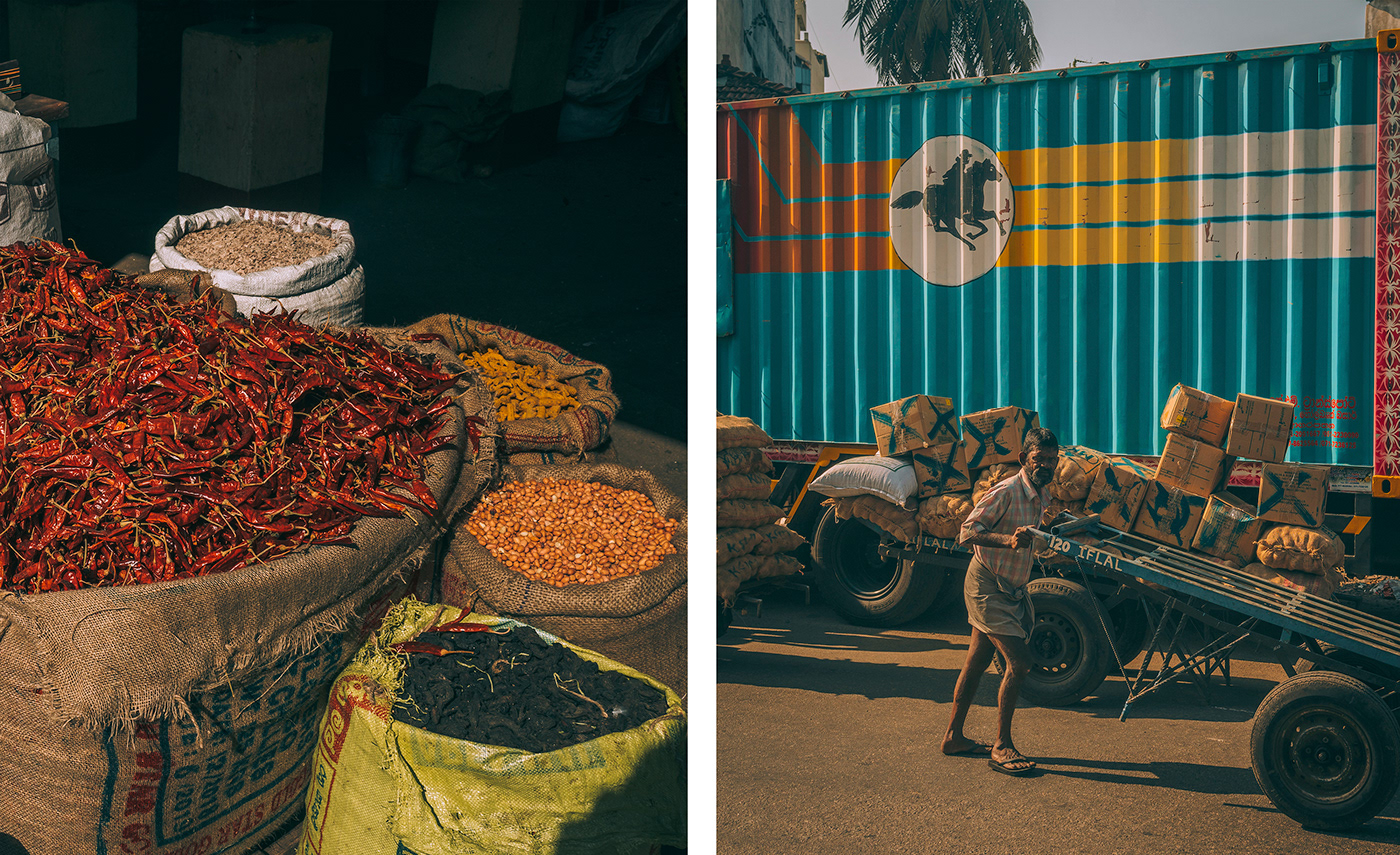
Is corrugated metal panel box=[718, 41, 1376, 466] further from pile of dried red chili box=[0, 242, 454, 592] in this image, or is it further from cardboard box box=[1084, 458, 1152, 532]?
pile of dried red chili box=[0, 242, 454, 592]

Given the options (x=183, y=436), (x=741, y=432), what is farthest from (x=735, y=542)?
(x=183, y=436)

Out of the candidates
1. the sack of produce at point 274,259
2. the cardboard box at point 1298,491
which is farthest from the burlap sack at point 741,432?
the sack of produce at point 274,259

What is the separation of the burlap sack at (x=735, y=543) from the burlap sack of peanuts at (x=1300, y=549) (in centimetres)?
97

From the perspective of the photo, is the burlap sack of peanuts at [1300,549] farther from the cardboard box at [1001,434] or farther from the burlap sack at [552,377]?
the burlap sack at [552,377]

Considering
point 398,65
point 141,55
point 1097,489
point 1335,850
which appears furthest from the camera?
point 398,65

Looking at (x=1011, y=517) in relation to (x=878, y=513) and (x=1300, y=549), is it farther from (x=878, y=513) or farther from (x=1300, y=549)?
(x=1300, y=549)

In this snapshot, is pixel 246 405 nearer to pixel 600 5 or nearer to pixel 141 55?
pixel 141 55

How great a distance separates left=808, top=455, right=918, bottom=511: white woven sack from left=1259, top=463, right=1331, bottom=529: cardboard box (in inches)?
26.6

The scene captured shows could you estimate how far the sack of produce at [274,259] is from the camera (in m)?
4.29

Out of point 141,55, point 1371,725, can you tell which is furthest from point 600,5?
point 1371,725

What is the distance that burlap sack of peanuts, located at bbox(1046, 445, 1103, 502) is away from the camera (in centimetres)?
211

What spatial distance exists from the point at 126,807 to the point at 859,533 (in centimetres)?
171

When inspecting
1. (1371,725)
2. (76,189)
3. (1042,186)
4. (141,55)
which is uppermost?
(141,55)

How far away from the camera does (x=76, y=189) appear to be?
702cm
